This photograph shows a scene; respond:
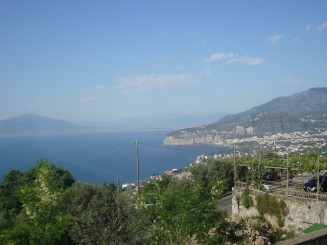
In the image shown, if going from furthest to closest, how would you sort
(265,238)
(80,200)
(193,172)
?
(193,172), (80,200), (265,238)

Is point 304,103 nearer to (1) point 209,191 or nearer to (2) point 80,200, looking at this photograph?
(2) point 80,200

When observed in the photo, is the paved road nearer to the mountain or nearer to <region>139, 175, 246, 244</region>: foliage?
<region>139, 175, 246, 244</region>: foliage

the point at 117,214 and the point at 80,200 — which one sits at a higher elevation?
the point at 117,214

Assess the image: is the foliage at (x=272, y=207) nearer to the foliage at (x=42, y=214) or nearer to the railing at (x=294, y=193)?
the railing at (x=294, y=193)

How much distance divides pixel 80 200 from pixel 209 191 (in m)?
20.0

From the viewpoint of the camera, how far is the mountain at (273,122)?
10131 cm

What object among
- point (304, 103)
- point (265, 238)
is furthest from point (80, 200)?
point (304, 103)

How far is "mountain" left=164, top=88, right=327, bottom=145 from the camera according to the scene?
101312 millimetres

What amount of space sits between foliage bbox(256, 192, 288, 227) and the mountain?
70235mm

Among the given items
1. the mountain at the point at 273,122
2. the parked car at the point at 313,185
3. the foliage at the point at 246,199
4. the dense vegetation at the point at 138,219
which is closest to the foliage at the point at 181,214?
the dense vegetation at the point at 138,219

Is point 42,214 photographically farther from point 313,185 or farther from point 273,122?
point 273,122

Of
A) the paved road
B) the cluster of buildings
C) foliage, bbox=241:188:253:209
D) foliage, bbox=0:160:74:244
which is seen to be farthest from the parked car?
foliage, bbox=0:160:74:244

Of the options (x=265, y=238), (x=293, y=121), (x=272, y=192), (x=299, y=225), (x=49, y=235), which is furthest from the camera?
(x=293, y=121)

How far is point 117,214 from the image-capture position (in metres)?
14.0
